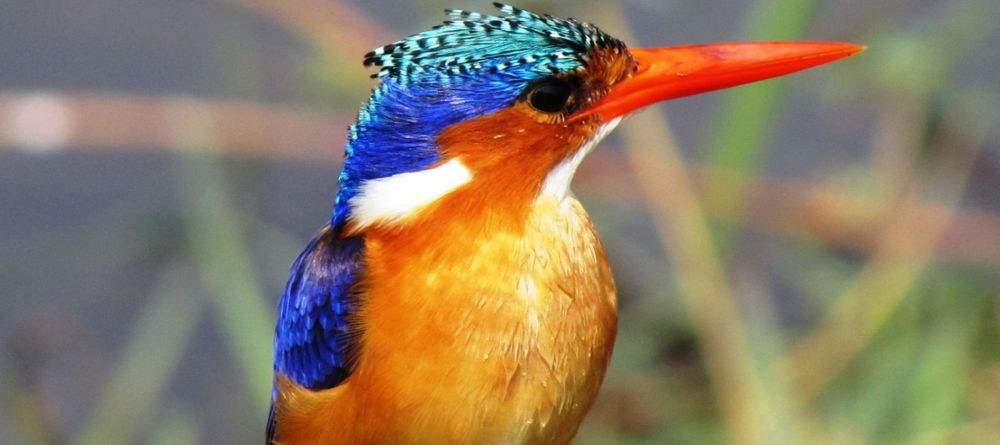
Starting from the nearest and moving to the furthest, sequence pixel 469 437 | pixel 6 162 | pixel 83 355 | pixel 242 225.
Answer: pixel 469 437, pixel 242 225, pixel 83 355, pixel 6 162

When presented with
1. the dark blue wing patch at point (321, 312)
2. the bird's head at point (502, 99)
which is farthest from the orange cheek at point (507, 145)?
the dark blue wing patch at point (321, 312)

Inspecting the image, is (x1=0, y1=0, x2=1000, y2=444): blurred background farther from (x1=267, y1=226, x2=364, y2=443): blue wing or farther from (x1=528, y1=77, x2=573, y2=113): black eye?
(x1=528, y1=77, x2=573, y2=113): black eye

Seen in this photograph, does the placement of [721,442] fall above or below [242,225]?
below

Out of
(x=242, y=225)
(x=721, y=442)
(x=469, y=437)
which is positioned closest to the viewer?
(x=469, y=437)

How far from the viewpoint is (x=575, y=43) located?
236cm

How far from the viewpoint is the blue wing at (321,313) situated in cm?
244

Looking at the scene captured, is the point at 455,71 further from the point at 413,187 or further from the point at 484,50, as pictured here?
the point at 413,187

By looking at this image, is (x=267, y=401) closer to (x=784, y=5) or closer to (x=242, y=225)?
(x=242, y=225)

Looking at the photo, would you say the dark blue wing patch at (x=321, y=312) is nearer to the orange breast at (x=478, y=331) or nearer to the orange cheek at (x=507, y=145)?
the orange breast at (x=478, y=331)

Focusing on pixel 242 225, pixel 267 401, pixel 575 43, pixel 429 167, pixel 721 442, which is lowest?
pixel 721 442

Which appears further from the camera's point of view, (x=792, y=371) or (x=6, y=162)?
(x=6, y=162)

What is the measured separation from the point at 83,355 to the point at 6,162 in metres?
0.95

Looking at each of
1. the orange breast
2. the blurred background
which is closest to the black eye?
the orange breast

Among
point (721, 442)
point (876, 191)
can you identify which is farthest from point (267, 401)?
point (876, 191)
